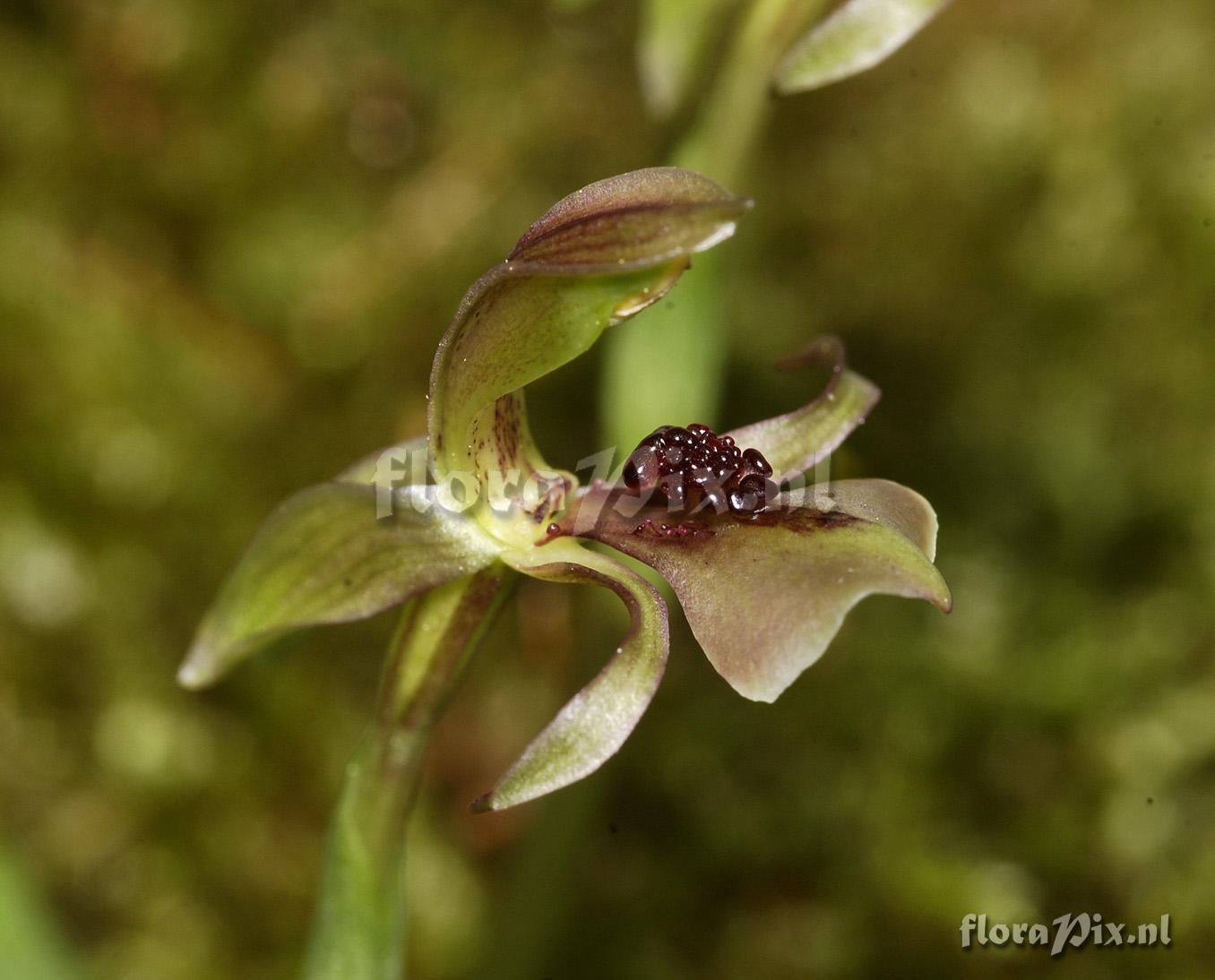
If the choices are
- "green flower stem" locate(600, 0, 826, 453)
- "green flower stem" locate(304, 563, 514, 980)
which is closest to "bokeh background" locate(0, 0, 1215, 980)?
"green flower stem" locate(600, 0, 826, 453)

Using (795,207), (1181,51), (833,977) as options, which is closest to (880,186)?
(795,207)

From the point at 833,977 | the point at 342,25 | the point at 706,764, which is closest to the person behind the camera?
the point at 833,977

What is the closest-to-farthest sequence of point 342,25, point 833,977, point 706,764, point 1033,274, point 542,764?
point 542,764 → point 833,977 → point 706,764 → point 1033,274 → point 342,25

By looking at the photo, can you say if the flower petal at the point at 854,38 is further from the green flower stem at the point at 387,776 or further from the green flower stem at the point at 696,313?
the green flower stem at the point at 387,776

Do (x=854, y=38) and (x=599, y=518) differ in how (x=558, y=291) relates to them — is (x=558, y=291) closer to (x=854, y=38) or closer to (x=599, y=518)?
(x=599, y=518)

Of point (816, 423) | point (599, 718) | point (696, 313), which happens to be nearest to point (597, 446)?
point (696, 313)

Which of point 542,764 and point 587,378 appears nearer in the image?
point 542,764

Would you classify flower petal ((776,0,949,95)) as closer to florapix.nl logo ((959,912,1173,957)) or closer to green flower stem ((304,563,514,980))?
green flower stem ((304,563,514,980))

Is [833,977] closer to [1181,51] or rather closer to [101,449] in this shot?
[101,449]
